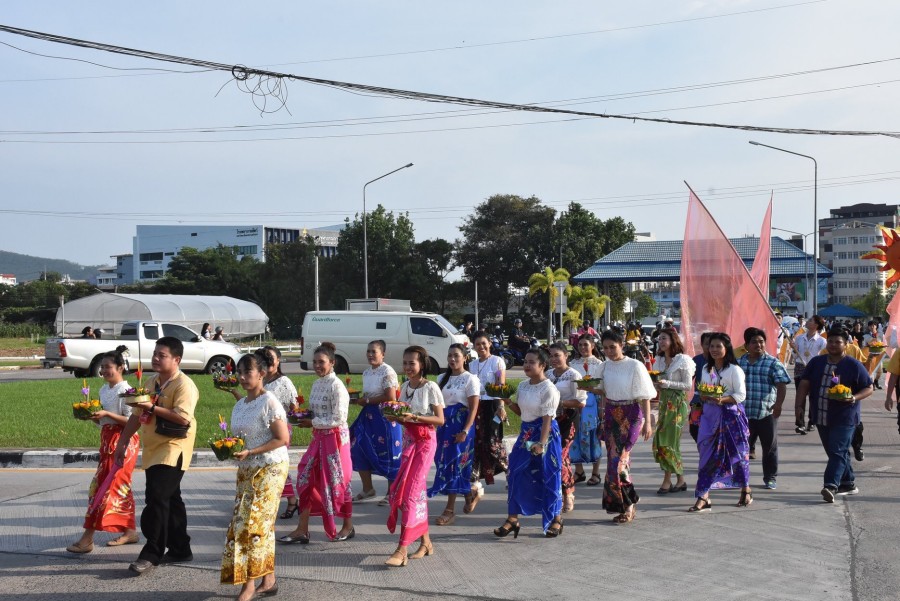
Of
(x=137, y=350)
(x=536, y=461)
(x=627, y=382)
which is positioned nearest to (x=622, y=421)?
(x=627, y=382)

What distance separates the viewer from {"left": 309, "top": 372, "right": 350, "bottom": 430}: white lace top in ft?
24.4

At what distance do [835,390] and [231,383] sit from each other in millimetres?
5858

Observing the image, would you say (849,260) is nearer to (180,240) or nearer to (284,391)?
(180,240)

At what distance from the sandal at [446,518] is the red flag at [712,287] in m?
6.52

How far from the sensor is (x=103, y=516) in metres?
7.11

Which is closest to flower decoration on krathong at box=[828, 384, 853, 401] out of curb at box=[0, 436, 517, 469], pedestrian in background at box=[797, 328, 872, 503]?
pedestrian in background at box=[797, 328, 872, 503]

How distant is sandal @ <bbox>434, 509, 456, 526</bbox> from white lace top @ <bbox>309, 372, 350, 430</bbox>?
1394mm

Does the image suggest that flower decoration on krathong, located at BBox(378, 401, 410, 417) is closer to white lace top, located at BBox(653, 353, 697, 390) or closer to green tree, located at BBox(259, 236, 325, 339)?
white lace top, located at BBox(653, 353, 697, 390)

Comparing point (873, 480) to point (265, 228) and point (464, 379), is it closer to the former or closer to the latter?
point (464, 379)

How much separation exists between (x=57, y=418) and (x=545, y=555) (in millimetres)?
10103

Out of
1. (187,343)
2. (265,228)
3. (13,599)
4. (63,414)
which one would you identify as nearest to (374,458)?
(13,599)

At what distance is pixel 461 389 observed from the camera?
324 inches

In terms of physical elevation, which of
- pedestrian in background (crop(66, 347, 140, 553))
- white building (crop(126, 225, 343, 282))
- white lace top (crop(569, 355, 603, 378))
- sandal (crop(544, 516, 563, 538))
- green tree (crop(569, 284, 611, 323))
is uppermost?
white building (crop(126, 225, 343, 282))

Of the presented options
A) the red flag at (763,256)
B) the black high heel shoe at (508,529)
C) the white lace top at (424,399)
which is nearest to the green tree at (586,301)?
the red flag at (763,256)
